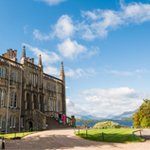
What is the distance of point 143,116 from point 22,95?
3203cm

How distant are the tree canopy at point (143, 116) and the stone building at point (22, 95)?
74.3 ft

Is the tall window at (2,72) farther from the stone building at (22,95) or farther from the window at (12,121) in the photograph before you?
the window at (12,121)

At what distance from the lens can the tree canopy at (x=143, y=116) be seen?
6053 centimetres

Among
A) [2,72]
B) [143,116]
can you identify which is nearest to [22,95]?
[2,72]

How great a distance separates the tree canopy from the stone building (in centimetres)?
2265

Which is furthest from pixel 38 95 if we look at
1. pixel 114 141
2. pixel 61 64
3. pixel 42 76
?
pixel 114 141

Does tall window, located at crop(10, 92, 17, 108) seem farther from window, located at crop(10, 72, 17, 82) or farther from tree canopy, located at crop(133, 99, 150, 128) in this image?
tree canopy, located at crop(133, 99, 150, 128)

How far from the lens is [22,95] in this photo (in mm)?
48000

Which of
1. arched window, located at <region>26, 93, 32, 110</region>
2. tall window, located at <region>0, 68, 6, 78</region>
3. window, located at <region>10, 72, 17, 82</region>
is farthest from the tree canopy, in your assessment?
tall window, located at <region>0, 68, 6, 78</region>

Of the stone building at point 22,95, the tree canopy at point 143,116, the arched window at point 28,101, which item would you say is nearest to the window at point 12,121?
the stone building at point 22,95

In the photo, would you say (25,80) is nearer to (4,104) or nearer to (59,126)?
(4,104)

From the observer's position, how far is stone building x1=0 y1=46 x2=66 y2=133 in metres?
44.2

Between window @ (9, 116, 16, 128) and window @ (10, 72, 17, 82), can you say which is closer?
window @ (9, 116, 16, 128)

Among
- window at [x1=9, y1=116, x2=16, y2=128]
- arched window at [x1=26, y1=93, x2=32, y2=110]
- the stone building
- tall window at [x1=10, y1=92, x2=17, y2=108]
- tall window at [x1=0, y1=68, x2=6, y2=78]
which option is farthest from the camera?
arched window at [x1=26, y1=93, x2=32, y2=110]
